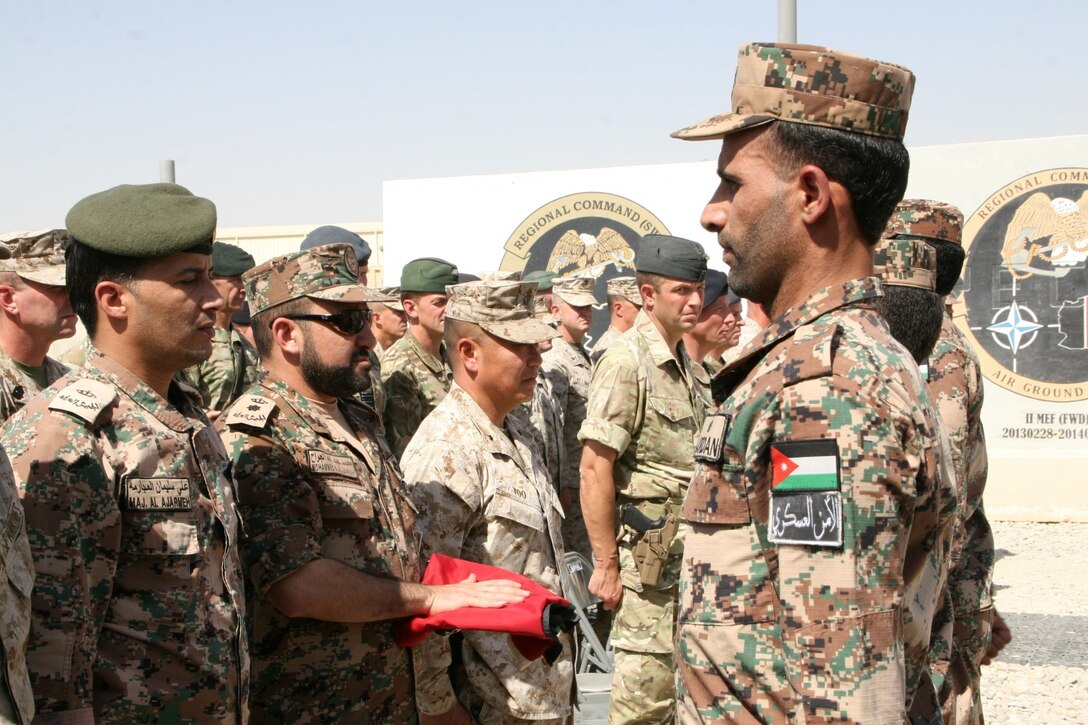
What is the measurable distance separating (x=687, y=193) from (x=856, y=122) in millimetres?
9912

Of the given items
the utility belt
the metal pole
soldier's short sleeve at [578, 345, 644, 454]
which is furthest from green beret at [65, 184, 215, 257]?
the metal pole

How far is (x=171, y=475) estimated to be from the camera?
266cm

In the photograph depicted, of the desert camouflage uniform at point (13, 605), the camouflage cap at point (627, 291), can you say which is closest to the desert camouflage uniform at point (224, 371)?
the camouflage cap at point (627, 291)

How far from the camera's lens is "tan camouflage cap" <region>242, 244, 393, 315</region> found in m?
3.51

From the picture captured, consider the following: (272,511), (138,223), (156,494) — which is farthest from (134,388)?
(272,511)

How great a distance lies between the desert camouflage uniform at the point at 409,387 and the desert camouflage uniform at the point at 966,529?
375cm

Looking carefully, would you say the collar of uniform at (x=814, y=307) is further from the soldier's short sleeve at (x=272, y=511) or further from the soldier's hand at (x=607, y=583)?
the soldier's hand at (x=607, y=583)

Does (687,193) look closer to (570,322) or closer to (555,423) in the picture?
(570,322)

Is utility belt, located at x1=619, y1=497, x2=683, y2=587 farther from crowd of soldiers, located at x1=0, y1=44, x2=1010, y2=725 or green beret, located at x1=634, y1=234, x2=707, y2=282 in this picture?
green beret, located at x1=634, y1=234, x2=707, y2=282

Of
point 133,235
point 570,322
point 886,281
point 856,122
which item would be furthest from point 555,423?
point 856,122

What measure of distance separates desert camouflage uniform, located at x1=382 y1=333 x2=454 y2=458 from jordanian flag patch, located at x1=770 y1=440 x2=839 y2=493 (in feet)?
16.5

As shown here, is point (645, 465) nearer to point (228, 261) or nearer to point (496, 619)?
point (496, 619)

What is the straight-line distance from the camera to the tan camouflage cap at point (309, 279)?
351 cm

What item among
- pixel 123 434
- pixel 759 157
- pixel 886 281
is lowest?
pixel 123 434
